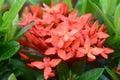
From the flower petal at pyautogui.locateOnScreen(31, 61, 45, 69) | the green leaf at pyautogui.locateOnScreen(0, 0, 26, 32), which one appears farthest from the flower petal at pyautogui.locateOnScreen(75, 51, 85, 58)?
the green leaf at pyautogui.locateOnScreen(0, 0, 26, 32)

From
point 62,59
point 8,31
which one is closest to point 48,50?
point 62,59

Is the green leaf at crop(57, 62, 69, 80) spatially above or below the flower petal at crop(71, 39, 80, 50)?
below

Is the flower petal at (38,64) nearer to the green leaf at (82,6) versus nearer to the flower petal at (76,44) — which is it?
the flower petal at (76,44)

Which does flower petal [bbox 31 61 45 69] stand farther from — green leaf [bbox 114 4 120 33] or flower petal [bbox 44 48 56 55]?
green leaf [bbox 114 4 120 33]

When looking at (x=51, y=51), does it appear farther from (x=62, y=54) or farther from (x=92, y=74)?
(x=92, y=74)

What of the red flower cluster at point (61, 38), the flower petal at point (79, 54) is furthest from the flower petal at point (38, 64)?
the flower petal at point (79, 54)

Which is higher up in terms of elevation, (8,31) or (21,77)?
(8,31)

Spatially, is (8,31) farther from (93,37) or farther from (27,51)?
(93,37)
